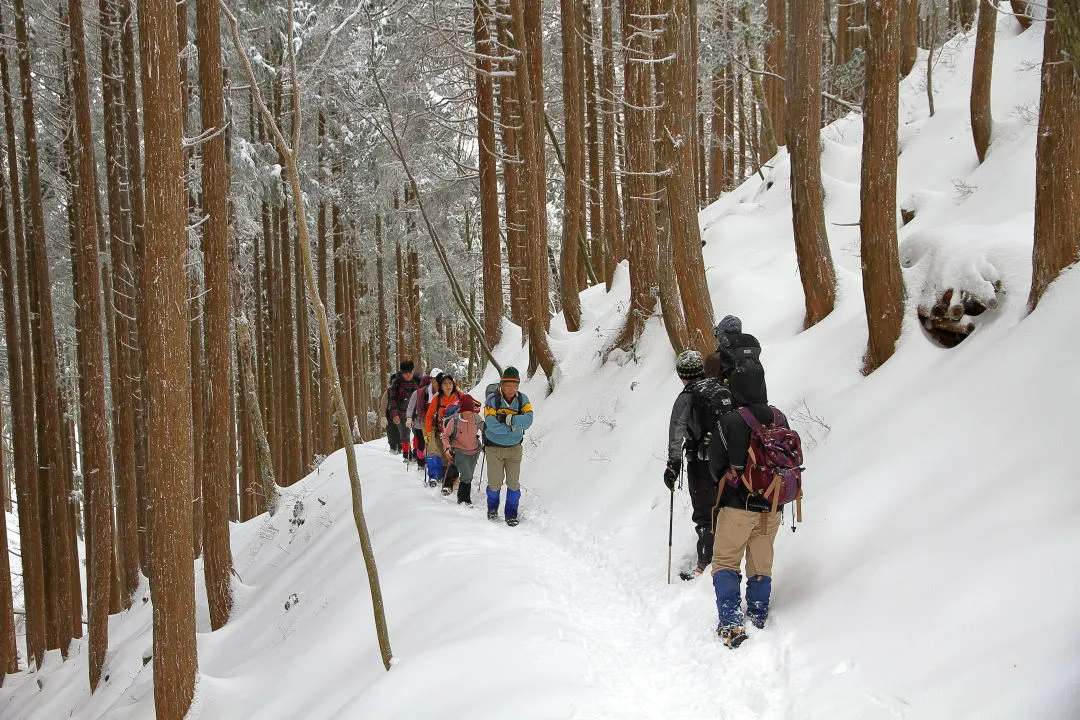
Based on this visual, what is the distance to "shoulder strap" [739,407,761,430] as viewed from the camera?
4.71 m

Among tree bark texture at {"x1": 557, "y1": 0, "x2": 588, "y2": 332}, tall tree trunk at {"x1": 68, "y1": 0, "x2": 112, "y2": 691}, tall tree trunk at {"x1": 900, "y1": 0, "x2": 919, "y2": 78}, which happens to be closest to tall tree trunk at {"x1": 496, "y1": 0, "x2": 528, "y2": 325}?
tree bark texture at {"x1": 557, "y1": 0, "x2": 588, "y2": 332}

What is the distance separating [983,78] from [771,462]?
9.50 meters

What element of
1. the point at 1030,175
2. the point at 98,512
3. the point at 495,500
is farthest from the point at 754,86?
the point at 98,512

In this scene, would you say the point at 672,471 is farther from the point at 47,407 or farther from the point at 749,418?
the point at 47,407

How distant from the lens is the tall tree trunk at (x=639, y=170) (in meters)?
9.72

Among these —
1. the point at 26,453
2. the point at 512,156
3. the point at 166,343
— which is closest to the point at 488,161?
the point at 512,156

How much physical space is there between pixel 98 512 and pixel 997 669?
41.1 feet

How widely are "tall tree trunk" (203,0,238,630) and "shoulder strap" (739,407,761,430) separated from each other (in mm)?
6846

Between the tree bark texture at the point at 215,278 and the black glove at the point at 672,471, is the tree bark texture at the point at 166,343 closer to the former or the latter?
the tree bark texture at the point at 215,278

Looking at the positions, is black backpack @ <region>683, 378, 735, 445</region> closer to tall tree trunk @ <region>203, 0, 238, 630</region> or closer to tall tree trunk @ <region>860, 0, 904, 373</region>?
tall tree trunk @ <region>860, 0, 904, 373</region>

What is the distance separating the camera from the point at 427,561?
7824 mm

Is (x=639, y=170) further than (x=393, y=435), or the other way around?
(x=393, y=435)

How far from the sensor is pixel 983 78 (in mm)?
10836

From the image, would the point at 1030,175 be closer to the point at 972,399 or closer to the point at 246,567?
the point at 972,399
